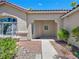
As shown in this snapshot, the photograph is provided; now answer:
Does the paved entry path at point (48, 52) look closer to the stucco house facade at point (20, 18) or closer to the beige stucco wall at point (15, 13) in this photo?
the stucco house facade at point (20, 18)

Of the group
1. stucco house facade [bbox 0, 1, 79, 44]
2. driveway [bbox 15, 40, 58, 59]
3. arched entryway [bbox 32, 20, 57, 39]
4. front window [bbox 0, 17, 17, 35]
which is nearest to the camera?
driveway [bbox 15, 40, 58, 59]

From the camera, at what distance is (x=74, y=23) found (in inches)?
730

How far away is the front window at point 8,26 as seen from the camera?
965 inches

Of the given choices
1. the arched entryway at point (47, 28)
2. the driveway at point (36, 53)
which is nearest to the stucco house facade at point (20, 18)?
the arched entryway at point (47, 28)

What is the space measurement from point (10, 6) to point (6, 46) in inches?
537

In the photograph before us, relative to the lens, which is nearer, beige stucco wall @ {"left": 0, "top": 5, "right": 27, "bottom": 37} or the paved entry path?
the paved entry path

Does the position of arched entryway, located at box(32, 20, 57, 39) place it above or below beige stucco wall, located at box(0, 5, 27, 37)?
below

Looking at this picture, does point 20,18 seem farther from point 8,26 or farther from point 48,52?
point 48,52

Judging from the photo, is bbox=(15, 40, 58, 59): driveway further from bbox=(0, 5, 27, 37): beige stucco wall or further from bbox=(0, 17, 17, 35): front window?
bbox=(0, 17, 17, 35): front window

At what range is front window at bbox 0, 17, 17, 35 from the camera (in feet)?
80.4

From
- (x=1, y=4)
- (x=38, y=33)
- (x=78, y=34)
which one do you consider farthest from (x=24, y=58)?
(x=38, y=33)

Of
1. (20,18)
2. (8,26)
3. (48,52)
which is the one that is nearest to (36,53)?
(48,52)

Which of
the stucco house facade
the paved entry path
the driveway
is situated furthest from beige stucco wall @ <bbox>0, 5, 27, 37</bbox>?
the paved entry path

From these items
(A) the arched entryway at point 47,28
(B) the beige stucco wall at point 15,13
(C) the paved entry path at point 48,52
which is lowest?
(C) the paved entry path at point 48,52
